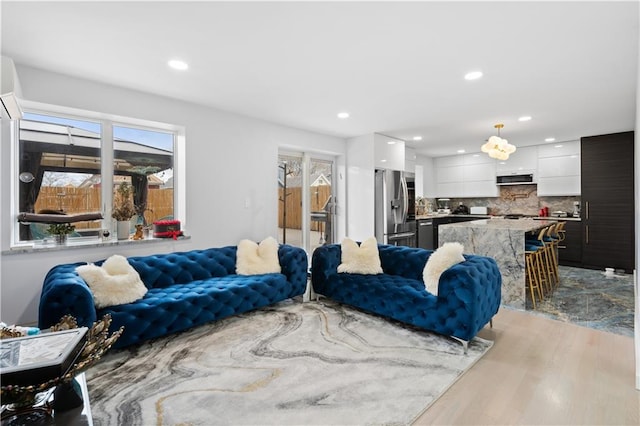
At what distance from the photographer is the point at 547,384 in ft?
7.04

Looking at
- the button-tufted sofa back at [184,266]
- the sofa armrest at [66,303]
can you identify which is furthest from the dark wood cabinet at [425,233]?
the sofa armrest at [66,303]

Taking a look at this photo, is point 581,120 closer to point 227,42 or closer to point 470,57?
point 470,57

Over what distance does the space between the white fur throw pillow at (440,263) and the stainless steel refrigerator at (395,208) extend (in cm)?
248

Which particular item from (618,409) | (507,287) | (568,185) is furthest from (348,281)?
(568,185)

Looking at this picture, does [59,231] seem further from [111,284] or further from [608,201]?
[608,201]

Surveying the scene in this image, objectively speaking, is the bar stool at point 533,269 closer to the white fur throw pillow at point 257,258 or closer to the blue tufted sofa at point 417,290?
the blue tufted sofa at point 417,290

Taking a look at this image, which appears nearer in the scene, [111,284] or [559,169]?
[111,284]

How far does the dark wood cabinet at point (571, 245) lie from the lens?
19.0ft

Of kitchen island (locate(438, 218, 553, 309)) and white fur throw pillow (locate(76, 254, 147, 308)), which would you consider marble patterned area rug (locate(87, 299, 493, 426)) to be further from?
kitchen island (locate(438, 218, 553, 309))

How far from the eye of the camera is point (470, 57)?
8.63 feet

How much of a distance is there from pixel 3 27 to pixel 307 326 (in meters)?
3.22

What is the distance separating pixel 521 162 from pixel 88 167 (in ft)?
23.9

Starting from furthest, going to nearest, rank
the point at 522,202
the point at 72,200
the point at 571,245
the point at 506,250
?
1. the point at 522,202
2. the point at 571,245
3. the point at 506,250
4. the point at 72,200

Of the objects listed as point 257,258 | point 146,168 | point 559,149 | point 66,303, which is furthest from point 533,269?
point 146,168
